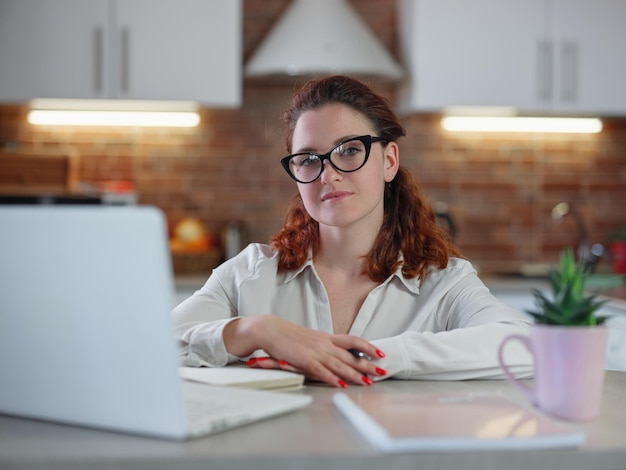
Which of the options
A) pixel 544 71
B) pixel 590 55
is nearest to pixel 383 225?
pixel 544 71

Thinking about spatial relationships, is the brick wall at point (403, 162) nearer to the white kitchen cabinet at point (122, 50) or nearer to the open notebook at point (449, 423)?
the white kitchen cabinet at point (122, 50)

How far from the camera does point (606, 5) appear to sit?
3.82m

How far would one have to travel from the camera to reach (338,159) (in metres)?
1.82

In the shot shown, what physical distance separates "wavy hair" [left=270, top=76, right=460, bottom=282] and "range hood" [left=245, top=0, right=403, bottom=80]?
1.67 m

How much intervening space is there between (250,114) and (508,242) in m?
1.33

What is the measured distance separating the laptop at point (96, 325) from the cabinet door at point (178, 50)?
2.70 metres

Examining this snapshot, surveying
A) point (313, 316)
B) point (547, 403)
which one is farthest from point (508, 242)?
point (547, 403)

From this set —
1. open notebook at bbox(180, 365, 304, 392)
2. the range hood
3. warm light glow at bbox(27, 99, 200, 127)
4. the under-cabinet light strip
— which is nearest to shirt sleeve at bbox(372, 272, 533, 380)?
open notebook at bbox(180, 365, 304, 392)

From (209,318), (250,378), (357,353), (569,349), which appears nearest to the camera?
(569,349)

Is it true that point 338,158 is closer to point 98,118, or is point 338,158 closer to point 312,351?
point 312,351

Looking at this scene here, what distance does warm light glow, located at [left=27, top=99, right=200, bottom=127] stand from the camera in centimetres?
383

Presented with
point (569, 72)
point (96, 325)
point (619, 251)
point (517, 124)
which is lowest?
point (619, 251)

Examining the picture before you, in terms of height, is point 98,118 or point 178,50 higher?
point 178,50

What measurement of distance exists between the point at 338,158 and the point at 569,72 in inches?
89.6
